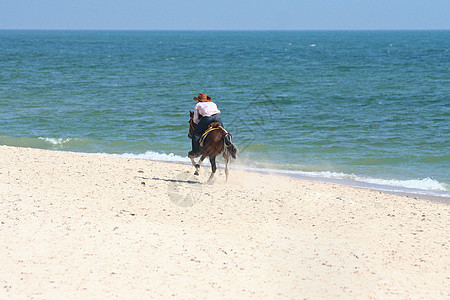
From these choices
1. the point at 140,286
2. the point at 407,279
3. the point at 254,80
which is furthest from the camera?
the point at 254,80

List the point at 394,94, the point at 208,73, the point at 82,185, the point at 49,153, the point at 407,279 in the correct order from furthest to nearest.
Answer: the point at 208,73 < the point at 394,94 < the point at 49,153 < the point at 82,185 < the point at 407,279

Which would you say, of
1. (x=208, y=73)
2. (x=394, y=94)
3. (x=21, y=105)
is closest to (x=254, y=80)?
(x=208, y=73)

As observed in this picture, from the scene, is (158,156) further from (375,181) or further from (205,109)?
(375,181)

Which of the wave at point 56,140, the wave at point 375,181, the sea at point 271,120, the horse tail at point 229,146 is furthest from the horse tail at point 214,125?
the wave at point 56,140

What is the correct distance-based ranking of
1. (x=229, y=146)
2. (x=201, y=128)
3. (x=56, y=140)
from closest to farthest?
(x=229, y=146) → (x=201, y=128) → (x=56, y=140)

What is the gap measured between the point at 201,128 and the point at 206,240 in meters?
4.38

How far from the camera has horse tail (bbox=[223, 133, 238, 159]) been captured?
40.9ft

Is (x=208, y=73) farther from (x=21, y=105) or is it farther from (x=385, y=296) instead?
(x=385, y=296)

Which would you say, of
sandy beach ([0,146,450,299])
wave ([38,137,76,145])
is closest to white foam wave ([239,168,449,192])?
sandy beach ([0,146,450,299])

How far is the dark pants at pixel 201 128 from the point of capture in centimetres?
1268

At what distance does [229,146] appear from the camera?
41.1 feet

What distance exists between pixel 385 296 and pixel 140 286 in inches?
127

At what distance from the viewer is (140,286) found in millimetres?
7148

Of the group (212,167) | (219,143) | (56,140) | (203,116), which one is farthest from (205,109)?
(56,140)
